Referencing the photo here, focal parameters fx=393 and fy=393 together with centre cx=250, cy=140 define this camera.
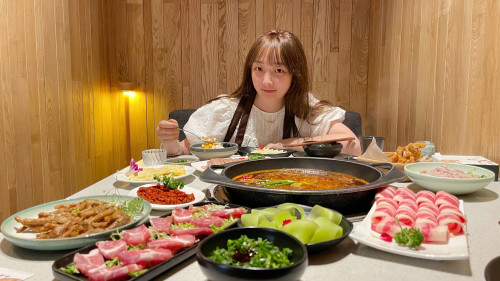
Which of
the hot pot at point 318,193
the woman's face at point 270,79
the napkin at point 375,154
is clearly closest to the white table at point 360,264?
the hot pot at point 318,193

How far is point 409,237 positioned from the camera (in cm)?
91

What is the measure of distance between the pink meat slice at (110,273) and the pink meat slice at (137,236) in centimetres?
10

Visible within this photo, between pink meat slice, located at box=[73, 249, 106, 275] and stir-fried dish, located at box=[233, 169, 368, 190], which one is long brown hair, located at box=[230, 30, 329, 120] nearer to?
stir-fried dish, located at box=[233, 169, 368, 190]

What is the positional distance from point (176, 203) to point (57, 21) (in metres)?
3.02

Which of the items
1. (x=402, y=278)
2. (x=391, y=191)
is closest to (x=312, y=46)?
(x=391, y=191)

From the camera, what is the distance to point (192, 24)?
4.52 meters

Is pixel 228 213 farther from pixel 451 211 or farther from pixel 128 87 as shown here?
pixel 128 87

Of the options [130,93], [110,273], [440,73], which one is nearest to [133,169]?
[110,273]

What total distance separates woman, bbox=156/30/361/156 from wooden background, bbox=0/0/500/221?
31.2 inches

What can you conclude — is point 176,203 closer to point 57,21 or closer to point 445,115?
point 445,115

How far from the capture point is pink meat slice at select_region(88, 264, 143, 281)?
750 mm

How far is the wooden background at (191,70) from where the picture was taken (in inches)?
91.4

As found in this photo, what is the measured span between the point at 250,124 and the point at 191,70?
190cm

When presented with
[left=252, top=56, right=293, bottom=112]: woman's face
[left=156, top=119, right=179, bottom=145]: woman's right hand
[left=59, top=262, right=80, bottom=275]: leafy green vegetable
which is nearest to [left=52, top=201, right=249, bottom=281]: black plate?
[left=59, top=262, right=80, bottom=275]: leafy green vegetable
